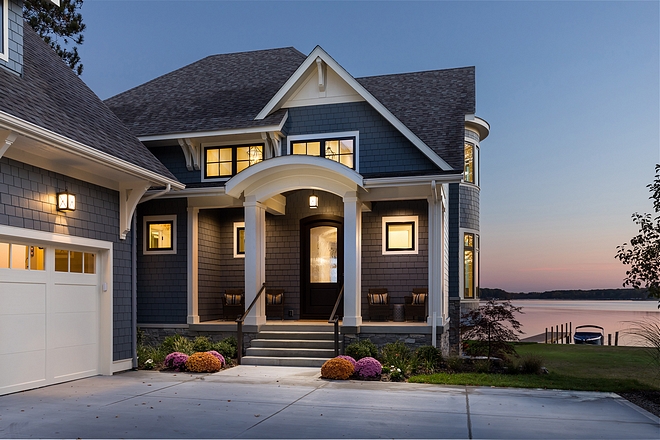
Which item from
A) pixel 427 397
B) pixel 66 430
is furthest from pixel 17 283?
pixel 427 397

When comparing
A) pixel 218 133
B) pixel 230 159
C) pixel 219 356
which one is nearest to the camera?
pixel 219 356

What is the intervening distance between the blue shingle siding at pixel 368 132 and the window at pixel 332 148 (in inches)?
8.0

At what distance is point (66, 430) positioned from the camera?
20.0 feet

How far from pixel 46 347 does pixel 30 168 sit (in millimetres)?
2702

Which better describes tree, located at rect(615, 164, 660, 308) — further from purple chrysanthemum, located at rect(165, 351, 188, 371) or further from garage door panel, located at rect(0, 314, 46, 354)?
garage door panel, located at rect(0, 314, 46, 354)

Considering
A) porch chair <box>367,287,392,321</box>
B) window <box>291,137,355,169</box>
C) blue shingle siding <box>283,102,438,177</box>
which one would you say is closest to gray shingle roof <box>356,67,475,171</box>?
blue shingle siding <box>283,102,438,177</box>

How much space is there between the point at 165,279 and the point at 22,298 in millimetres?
5198

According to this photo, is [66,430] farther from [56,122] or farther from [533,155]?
[533,155]

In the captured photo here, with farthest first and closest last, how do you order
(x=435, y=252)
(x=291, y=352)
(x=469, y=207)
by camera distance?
(x=469, y=207)
(x=435, y=252)
(x=291, y=352)

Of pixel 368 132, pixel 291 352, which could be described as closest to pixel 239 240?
pixel 291 352

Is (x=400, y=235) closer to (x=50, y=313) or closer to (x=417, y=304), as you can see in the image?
(x=417, y=304)

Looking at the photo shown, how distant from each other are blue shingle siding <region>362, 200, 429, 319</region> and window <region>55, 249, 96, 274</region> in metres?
5.95

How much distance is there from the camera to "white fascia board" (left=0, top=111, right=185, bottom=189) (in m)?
7.31

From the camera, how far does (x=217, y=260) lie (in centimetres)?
1436
